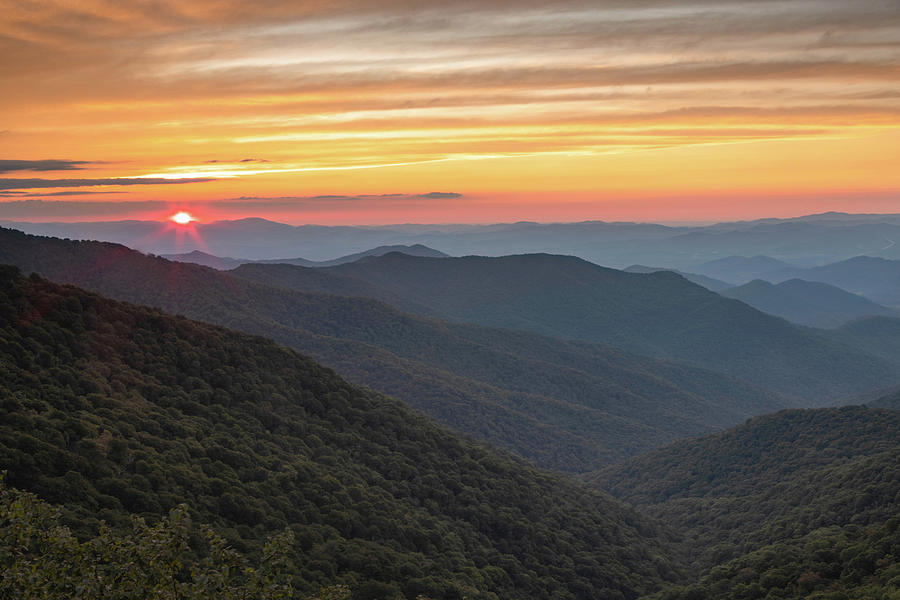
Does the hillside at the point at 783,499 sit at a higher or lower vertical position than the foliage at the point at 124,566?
lower

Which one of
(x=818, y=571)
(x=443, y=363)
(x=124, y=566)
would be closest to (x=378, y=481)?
(x=818, y=571)

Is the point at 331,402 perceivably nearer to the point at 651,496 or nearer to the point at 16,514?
the point at 16,514

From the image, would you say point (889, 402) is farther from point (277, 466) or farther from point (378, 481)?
point (277, 466)

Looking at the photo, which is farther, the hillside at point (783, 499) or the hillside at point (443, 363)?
the hillside at point (443, 363)

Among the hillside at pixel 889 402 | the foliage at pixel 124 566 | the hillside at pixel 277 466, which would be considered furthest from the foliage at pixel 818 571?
the hillside at pixel 889 402

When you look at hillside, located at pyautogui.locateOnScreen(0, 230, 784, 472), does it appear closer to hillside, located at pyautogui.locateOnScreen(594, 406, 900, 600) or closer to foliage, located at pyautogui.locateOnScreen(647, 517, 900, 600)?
hillside, located at pyautogui.locateOnScreen(594, 406, 900, 600)

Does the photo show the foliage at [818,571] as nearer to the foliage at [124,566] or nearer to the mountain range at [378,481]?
the mountain range at [378,481]
